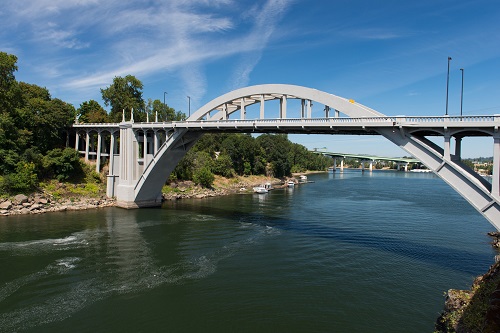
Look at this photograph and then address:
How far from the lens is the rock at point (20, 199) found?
30.5 meters

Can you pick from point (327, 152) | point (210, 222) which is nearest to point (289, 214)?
point (210, 222)

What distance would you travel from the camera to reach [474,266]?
17.6 metres

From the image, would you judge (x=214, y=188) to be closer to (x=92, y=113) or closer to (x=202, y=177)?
(x=202, y=177)

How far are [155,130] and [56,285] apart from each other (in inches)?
814

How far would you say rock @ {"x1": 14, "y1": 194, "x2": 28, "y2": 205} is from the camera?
30533mm

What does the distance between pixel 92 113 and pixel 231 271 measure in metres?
41.9

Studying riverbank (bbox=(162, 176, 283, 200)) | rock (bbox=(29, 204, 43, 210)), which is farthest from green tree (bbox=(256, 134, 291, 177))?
rock (bbox=(29, 204, 43, 210))

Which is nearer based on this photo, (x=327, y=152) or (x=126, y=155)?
→ (x=126, y=155)

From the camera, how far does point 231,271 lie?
54.9 ft

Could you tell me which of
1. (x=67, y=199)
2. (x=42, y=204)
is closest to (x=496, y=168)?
(x=42, y=204)

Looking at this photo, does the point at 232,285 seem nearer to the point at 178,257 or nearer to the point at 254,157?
the point at 178,257

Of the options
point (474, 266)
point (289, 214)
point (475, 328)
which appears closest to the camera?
point (475, 328)

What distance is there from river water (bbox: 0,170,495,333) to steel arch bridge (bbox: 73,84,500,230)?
15.8ft

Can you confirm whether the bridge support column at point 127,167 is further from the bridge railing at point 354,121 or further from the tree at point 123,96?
the tree at point 123,96
